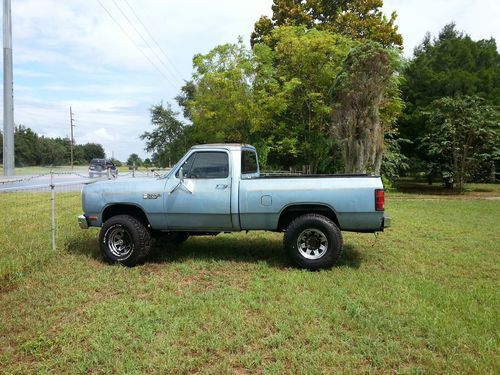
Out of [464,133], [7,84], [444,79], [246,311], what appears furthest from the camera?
[444,79]

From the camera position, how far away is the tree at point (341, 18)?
2712cm

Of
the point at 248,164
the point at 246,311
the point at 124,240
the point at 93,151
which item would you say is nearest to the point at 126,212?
the point at 124,240

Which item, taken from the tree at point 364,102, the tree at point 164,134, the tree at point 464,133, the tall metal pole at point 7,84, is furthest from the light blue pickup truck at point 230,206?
the tree at point 164,134

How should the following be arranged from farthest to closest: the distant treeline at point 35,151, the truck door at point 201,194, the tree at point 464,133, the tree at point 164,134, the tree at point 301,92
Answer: the distant treeline at point 35,151, the tree at point 164,134, the tree at point 301,92, the tree at point 464,133, the truck door at point 201,194

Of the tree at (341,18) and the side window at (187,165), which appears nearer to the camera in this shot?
the side window at (187,165)

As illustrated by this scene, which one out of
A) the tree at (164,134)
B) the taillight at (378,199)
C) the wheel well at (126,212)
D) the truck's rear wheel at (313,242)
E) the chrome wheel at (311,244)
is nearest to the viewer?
the taillight at (378,199)

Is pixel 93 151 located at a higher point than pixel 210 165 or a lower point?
higher

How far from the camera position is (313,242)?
20.9ft

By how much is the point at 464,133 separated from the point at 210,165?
1898cm

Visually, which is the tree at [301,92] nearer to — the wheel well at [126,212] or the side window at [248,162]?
the side window at [248,162]

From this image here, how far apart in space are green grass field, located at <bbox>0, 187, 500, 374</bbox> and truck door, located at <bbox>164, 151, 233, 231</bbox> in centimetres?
68

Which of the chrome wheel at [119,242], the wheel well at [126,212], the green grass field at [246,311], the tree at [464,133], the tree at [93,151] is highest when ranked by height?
→ the tree at [93,151]

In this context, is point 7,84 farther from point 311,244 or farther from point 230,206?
point 311,244

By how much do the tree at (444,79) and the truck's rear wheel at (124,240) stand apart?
2110 cm
